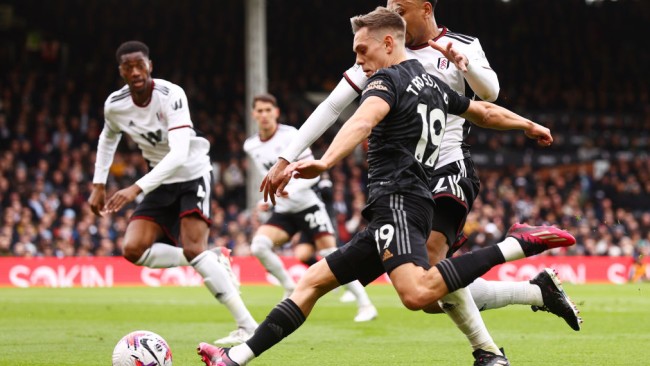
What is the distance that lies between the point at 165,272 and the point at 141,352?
1633 centimetres

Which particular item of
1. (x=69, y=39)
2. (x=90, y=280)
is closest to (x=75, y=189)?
(x=90, y=280)

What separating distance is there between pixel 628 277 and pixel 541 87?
13057 millimetres

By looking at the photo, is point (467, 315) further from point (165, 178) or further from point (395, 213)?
point (165, 178)

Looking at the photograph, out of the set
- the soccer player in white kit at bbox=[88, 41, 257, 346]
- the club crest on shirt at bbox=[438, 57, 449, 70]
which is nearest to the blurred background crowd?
the soccer player in white kit at bbox=[88, 41, 257, 346]

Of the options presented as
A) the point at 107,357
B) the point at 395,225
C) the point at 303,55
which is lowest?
the point at 303,55

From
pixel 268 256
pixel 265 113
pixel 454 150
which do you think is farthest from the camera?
pixel 265 113

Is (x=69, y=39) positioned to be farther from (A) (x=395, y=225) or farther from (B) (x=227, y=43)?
(A) (x=395, y=225)

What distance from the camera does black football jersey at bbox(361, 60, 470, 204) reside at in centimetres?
570

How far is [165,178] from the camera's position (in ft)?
27.7

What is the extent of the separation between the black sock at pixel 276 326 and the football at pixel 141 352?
2.64 ft

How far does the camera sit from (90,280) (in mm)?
21438

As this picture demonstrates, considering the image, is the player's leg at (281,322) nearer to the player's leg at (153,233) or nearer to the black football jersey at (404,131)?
the black football jersey at (404,131)

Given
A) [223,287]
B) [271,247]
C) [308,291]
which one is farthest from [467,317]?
[271,247]

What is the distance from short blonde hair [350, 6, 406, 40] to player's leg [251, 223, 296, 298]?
6.64 m
